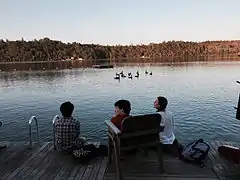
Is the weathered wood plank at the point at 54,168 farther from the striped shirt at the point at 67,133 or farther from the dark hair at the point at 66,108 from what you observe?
the dark hair at the point at 66,108

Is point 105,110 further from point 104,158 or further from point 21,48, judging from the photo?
point 21,48

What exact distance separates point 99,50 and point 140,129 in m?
140

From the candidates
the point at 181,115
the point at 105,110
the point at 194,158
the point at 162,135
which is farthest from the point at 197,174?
the point at 105,110

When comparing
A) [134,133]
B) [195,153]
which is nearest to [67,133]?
[134,133]

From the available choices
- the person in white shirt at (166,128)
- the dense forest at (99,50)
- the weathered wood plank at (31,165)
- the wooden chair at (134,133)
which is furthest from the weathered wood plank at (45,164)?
the dense forest at (99,50)

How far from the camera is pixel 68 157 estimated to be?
16.6ft

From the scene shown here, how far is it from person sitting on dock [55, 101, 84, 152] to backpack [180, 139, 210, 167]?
207cm

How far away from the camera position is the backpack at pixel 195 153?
462 centimetres

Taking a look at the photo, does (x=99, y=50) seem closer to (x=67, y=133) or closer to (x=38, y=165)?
(x=67, y=133)

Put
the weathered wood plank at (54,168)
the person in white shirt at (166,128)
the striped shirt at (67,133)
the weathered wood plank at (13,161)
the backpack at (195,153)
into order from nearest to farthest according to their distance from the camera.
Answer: the weathered wood plank at (54,168)
the weathered wood plank at (13,161)
the backpack at (195,153)
the person in white shirt at (166,128)
the striped shirt at (67,133)

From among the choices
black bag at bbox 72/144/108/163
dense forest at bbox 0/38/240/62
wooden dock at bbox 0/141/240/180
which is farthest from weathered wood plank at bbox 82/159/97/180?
dense forest at bbox 0/38/240/62

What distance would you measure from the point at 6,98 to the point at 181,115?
1612 centimetres

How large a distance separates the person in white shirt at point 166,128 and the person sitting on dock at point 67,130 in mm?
1631

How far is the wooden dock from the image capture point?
4153 mm
